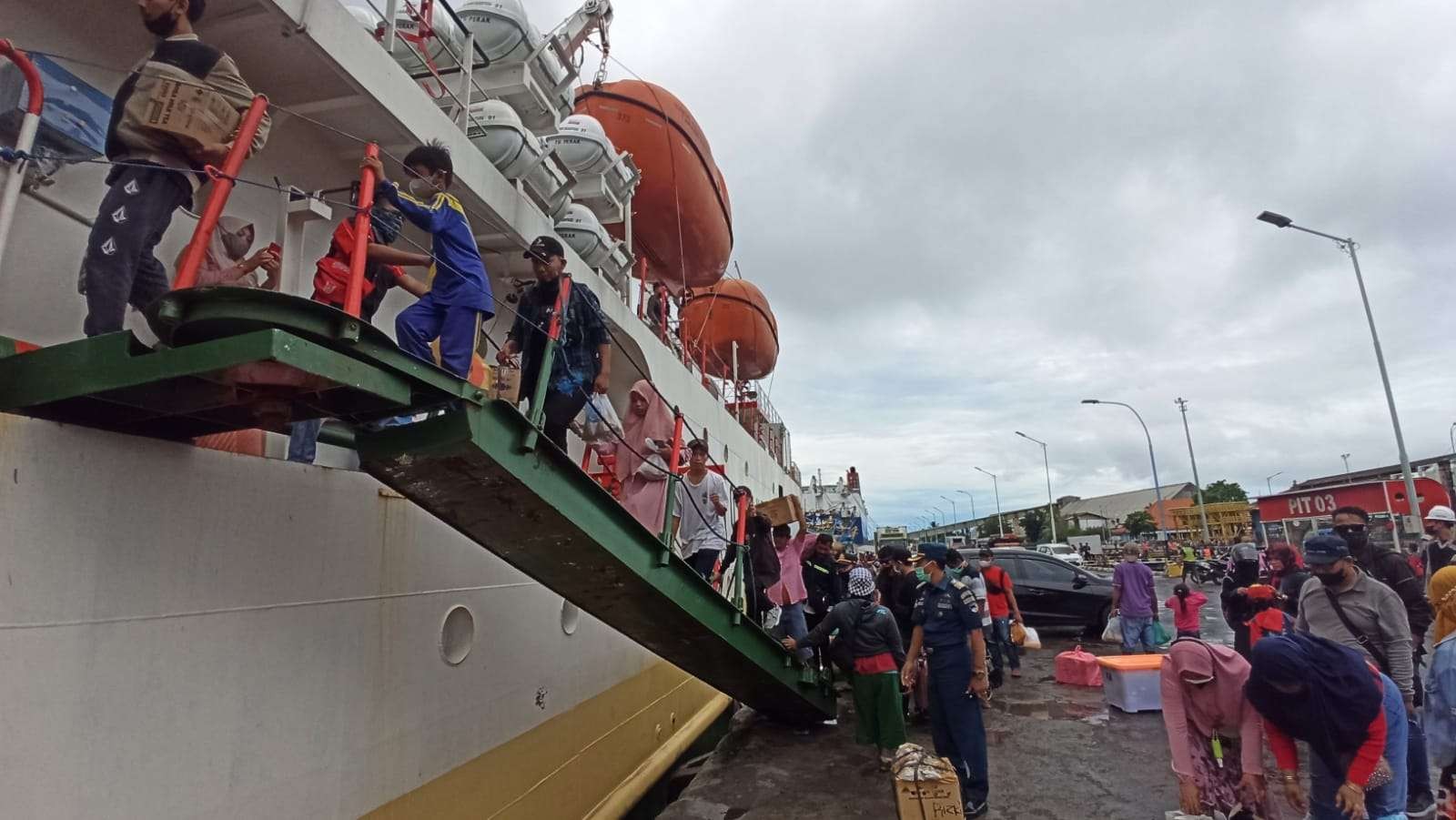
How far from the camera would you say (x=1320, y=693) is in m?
2.71

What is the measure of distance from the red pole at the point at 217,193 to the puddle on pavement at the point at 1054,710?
6.95 metres

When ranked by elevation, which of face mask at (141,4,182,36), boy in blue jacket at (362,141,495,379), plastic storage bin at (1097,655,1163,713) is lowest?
plastic storage bin at (1097,655,1163,713)

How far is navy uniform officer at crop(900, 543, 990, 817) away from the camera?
14.2 ft

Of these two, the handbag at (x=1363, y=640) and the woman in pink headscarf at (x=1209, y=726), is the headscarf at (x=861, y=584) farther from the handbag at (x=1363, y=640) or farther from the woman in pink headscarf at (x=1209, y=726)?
the handbag at (x=1363, y=640)

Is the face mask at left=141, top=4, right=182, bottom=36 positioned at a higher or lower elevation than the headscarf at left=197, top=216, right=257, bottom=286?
higher

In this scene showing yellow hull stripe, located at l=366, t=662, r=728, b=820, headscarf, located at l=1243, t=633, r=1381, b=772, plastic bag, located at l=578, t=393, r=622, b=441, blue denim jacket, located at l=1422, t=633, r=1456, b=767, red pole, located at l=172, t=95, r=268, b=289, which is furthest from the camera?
plastic bag, located at l=578, t=393, r=622, b=441

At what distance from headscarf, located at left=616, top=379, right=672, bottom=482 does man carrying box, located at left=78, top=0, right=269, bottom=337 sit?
119 inches

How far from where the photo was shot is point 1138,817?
421 cm

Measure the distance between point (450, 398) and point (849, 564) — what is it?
6.51 m

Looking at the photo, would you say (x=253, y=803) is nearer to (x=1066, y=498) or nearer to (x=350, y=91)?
(x=350, y=91)

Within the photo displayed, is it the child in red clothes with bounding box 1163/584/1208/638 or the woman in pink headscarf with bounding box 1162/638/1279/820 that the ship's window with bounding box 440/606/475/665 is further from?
the child in red clothes with bounding box 1163/584/1208/638

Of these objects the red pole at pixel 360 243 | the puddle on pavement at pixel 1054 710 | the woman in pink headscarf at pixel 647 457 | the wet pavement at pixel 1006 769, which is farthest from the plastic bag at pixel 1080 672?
the red pole at pixel 360 243

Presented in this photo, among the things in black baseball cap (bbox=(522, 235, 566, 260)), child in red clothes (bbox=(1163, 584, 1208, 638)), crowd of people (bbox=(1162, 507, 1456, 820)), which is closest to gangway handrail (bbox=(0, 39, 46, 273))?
black baseball cap (bbox=(522, 235, 566, 260))

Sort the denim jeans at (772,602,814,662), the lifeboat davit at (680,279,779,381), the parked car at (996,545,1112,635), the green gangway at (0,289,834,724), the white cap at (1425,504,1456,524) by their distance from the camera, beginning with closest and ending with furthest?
1. the green gangway at (0,289,834,724)
2. the white cap at (1425,504,1456,524)
3. the denim jeans at (772,602,814,662)
4. the parked car at (996,545,1112,635)
5. the lifeboat davit at (680,279,779,381)
